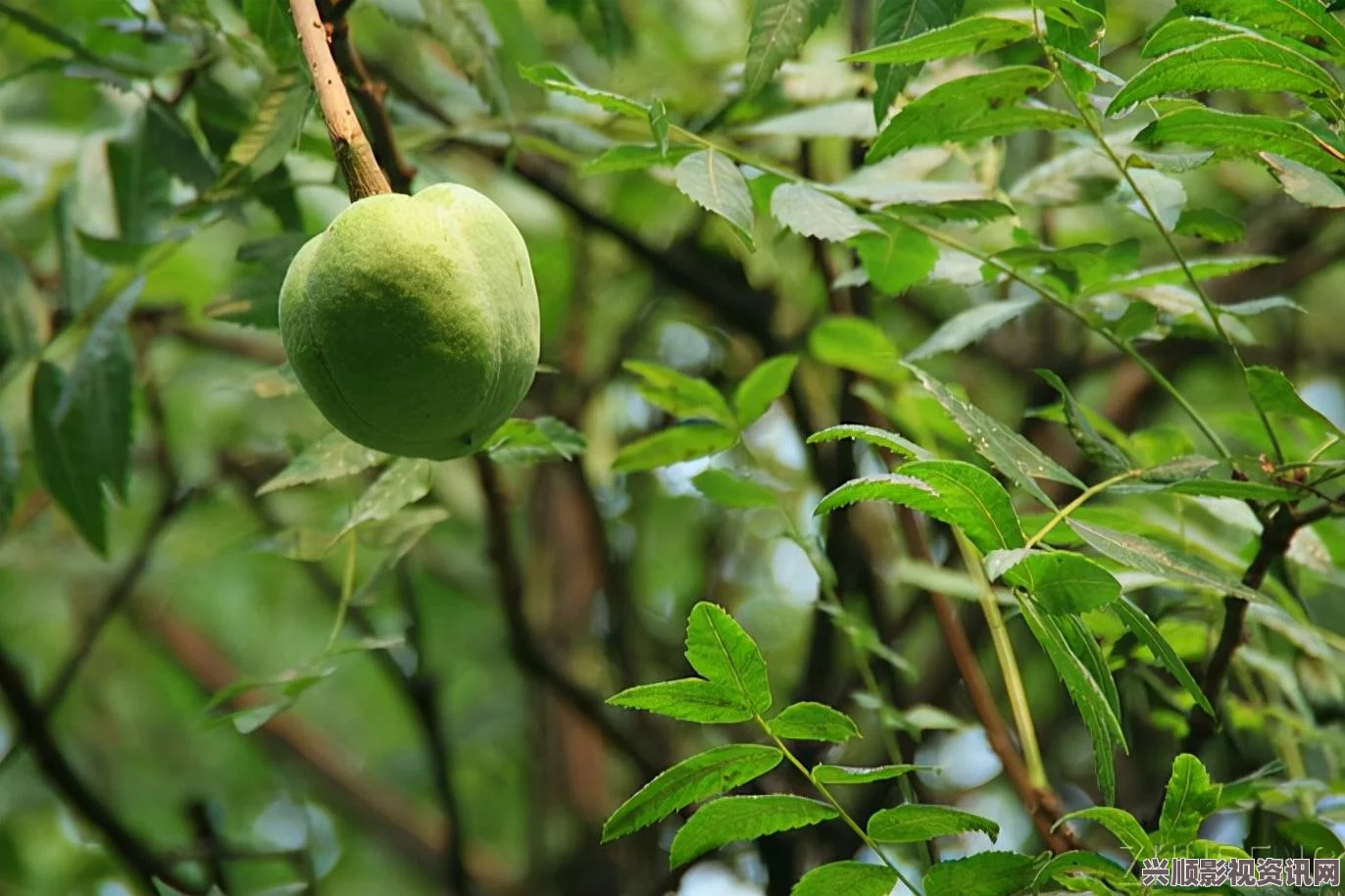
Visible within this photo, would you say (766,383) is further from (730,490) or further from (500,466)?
(500,466)

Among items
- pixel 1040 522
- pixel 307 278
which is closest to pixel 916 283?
pixel 1040 522

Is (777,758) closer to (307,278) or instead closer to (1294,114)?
(307,278)

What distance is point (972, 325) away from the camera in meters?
1.29

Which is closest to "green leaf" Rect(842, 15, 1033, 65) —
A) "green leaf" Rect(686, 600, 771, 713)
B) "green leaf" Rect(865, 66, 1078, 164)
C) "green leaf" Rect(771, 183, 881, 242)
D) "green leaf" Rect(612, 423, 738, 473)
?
"green leaf" Rect(865, 66, 1078, 164)

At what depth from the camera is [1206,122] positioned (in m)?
0.96

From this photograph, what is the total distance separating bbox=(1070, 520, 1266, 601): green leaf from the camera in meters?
0.89

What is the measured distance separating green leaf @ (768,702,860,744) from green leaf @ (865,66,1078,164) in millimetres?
438

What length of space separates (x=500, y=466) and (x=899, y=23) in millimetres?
658

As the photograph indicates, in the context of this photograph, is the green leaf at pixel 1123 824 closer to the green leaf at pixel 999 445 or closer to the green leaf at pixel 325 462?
the green leaf at pixel 999 445

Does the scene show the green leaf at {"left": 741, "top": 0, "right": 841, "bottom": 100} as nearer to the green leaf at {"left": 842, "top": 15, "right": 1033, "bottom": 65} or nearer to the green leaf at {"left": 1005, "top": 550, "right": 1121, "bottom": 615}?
the green leaf at {"left": 842, "top": 15, "right": 1033, "bottom": 65}

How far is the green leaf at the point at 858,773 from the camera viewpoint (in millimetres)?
852

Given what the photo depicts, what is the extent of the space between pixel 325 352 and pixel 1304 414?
740 millimetres

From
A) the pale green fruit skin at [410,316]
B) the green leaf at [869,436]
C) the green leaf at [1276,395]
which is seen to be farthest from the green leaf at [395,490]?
the green leaf at [1276,395]

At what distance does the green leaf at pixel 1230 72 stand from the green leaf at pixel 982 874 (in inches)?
20.2
